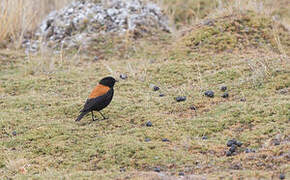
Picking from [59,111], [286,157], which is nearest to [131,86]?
[59,111]

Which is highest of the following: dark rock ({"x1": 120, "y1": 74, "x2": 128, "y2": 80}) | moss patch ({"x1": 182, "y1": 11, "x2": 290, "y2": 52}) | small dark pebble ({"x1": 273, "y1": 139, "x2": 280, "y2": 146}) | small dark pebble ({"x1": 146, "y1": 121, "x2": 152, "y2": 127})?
moss patch ({"x1": 182, "y1": 11, "x2": 290, "y2": 52})

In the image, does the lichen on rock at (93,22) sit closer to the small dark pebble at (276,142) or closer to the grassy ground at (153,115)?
the grassy ground at (153,115)

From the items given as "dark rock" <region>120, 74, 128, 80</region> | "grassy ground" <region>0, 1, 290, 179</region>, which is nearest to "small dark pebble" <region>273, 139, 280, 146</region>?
"grassy ground" <region>0, 1, 290, 179</region>

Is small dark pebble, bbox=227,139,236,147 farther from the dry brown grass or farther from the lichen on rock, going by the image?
the dry brown grass

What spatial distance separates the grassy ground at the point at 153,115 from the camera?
623 cm

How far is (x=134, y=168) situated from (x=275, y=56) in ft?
16.1

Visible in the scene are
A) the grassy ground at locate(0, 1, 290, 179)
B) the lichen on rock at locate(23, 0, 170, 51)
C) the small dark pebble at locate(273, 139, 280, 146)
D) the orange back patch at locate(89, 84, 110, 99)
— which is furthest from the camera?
the lichen on rock at locate(23, 0, 170, 51)

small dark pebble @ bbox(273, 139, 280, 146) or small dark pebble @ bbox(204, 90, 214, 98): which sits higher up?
small dark pebble @ bbox(204, 90, 214, 98)

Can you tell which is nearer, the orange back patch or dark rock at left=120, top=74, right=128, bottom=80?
the orange back patch

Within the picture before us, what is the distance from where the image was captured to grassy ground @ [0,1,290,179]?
6.23 meters

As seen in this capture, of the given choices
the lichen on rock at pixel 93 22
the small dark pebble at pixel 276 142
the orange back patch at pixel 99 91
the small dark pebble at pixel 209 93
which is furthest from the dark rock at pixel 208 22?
the small dark pebble at pixel 276 142

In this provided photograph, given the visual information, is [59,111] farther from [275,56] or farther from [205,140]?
[275,56]

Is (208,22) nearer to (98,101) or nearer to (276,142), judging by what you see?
(98,101)

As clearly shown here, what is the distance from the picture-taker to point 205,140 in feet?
22.6
